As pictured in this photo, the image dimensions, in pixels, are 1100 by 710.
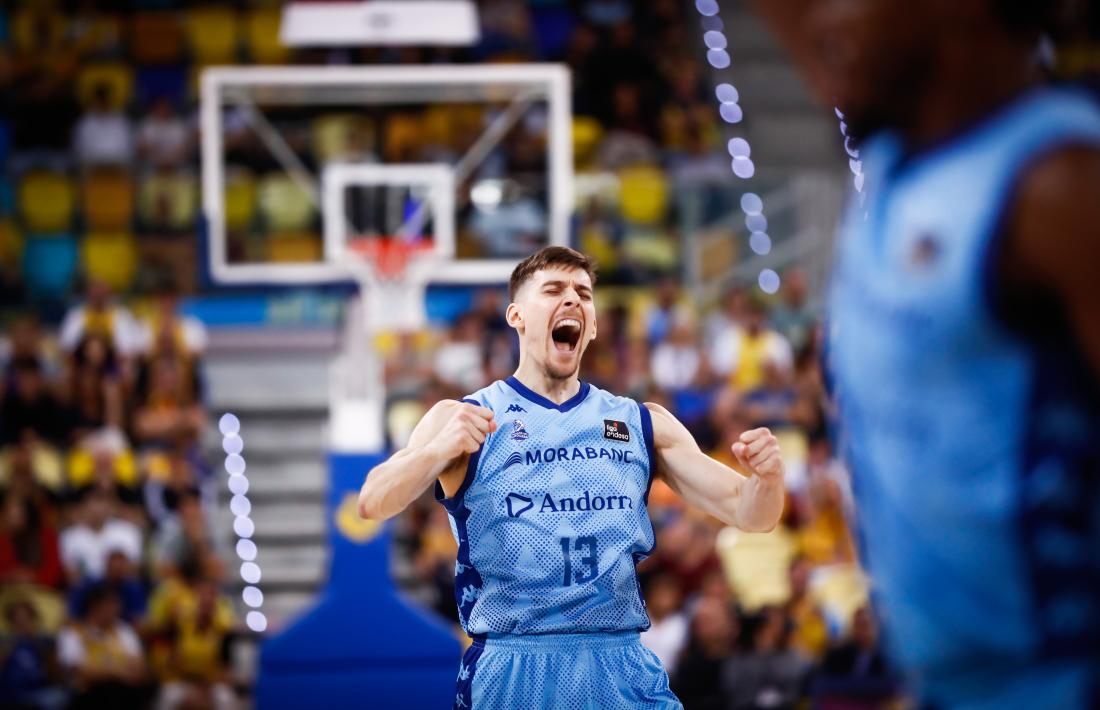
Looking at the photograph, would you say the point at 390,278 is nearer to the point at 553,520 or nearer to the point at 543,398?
the point at 543,398

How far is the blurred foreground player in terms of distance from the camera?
1.76 metres

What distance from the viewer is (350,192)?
11391 millimetres

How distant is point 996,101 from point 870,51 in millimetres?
169

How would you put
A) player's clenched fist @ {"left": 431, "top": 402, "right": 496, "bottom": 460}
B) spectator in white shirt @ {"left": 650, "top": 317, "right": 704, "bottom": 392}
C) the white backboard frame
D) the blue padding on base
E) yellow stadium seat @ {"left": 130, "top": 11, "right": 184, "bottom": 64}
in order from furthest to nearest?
yellow stadium seat @ {"left": 130, "top": 11, "right": 184, "bottom": 64} → spectator in white shirt @ {"left": 650, "top": 317, "right": 704, "bottom": 392} → the white backboard frame → the blue padding on base → player's clenched fist @ {"left": 431, "top": 402, "right": 496, "bottom": 460}

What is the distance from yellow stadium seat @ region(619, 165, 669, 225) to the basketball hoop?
3.62 m

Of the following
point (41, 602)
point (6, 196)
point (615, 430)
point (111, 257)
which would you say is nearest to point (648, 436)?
point (615, 430)

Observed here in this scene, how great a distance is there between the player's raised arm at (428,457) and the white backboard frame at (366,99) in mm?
6266

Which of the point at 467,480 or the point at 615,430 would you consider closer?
the point at 467,480

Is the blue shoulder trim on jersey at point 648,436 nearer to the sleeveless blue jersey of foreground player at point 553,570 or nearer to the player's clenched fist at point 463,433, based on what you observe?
the sleeveless blue jersey of foreground player at point 553,570

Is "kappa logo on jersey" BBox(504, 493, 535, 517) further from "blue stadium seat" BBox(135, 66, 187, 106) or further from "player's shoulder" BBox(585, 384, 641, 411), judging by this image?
"blue stadium seat" BBox(135, 66, 187, 106)

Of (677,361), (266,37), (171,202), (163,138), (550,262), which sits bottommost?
(550,262)

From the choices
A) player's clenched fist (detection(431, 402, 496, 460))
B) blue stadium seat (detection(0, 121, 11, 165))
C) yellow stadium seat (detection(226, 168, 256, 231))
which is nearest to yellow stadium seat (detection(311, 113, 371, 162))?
yellow stadium seat (detection(226, 168, 256, 231))

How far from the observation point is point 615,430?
478 centimetres

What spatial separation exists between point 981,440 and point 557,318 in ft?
9.78
